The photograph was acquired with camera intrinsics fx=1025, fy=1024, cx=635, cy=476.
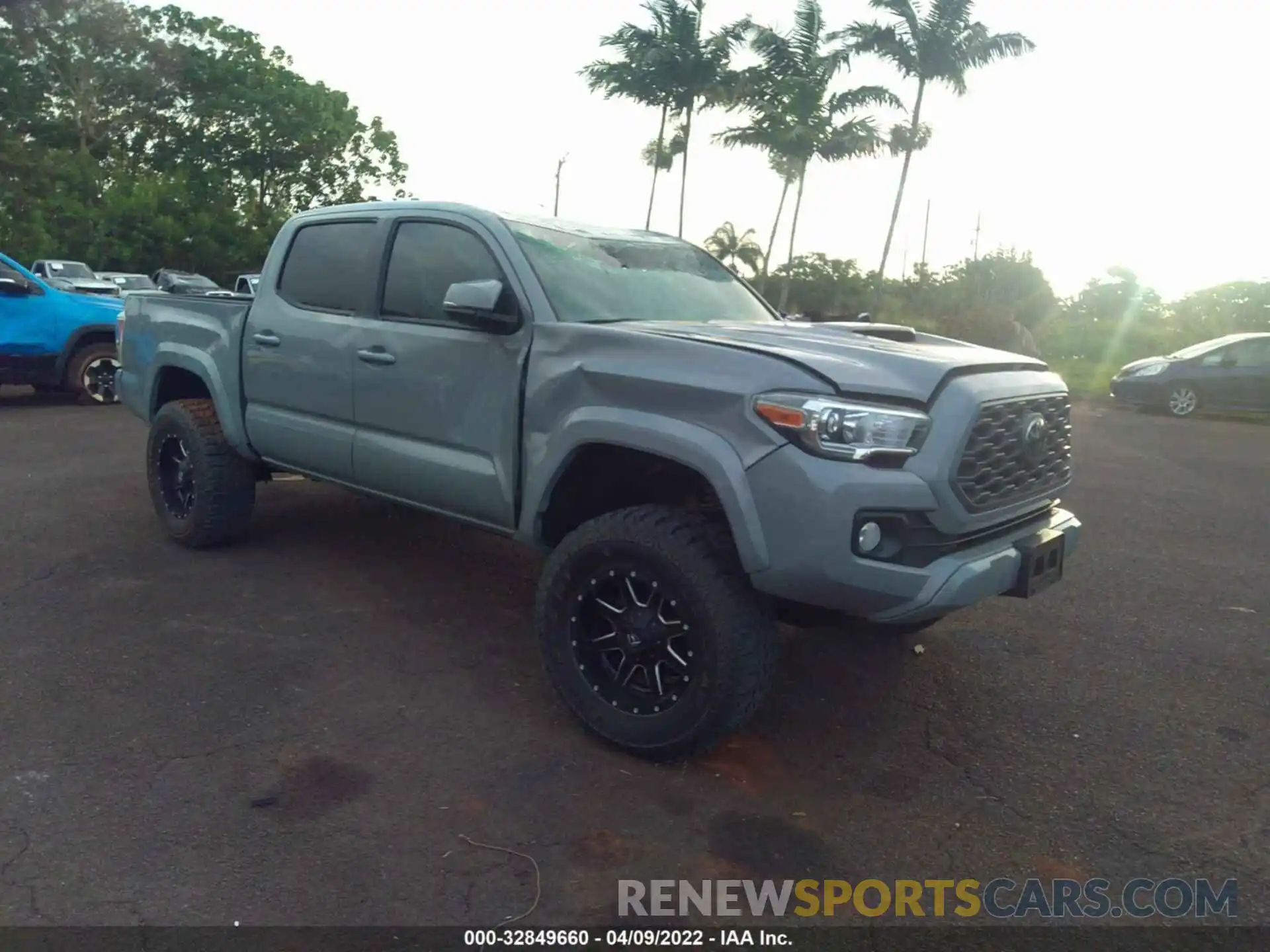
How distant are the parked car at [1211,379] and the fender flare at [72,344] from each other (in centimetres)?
1473

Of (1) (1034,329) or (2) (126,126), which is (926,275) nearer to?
(1) (1034,329)

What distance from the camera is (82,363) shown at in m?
11.3

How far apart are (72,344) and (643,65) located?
23063 mm

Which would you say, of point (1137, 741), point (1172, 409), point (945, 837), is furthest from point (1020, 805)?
point (1172, 409)

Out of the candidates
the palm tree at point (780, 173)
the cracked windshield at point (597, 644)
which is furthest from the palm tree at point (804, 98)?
the cracked windshield at point (597, 644)

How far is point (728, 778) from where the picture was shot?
3.35 meters

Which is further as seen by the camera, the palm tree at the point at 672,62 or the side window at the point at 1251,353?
the palm tree at the point at 672,62

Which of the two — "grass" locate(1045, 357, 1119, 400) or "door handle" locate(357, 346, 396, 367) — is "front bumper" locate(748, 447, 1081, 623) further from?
"grass" locate(1045, 357, 1119, 400)

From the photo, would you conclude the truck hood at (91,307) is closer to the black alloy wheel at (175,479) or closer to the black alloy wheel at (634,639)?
the black alloy wheel at (175,479)

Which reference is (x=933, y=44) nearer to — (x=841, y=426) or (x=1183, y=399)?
(x=1183, y=399)

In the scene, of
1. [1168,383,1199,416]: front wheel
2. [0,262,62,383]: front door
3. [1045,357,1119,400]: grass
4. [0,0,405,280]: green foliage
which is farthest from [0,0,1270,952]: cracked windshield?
[0,0,405,280]: green foliage

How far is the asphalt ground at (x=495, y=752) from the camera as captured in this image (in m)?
2.78

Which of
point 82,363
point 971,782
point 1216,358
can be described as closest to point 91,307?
point 82,363

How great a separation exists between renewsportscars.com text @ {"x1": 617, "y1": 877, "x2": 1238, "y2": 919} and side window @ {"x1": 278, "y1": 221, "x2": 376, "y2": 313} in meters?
3.02
